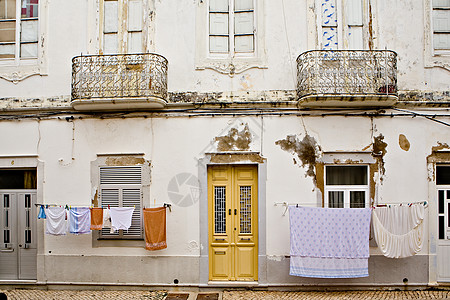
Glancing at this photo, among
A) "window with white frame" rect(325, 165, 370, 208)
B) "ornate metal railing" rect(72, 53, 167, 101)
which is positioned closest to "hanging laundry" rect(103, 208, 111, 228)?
"ornate metal railing" rect(72, 53, 167, 101)

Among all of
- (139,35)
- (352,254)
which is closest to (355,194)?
(352,254)

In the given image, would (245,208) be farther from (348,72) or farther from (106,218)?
(348,72)

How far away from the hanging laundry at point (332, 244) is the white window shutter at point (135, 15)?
580 cm

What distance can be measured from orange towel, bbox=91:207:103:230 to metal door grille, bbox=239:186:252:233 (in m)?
3.05

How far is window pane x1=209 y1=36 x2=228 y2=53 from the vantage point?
805 centimetres

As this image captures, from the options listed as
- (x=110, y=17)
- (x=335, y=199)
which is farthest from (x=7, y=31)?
(x=335, y=199)

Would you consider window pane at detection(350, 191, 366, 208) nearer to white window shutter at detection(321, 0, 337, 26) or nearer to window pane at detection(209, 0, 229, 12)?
white window shutter at detection(321, 0, 337, 26)

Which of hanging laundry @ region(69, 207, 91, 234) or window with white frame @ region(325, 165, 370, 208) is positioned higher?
window with white frame @ region(325, 165, 370, 208)

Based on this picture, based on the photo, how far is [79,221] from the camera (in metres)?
7.50

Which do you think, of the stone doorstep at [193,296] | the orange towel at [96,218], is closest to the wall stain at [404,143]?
→ the stone doorstep at [193,296]

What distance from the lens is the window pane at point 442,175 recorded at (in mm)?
7785

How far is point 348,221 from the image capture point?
7207mm

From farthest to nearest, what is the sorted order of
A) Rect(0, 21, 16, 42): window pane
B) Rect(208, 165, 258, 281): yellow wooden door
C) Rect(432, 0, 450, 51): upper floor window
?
Rect(0, 21, 16, 42): window pane → Rect(432, 0, 450, 51): upper floor window → Rect(208, 165, 258, 281): yellow wooden door

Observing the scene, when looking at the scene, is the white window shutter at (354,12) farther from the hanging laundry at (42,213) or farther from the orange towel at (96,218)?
the hanging laundry at (42,213)
